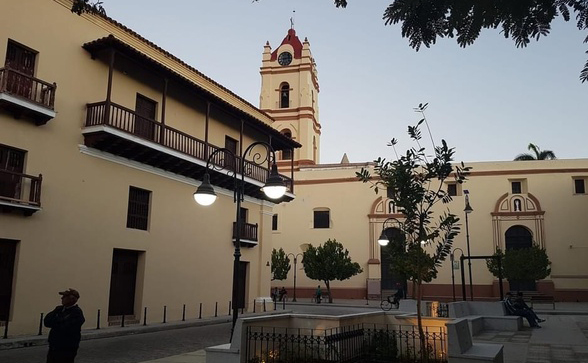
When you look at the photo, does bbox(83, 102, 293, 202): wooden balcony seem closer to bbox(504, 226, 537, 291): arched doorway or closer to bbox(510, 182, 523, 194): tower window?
bbox(504, 226, 537, 291): arched doorway

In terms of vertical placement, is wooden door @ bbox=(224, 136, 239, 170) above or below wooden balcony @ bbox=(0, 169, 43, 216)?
above

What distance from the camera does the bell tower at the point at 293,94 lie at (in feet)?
153

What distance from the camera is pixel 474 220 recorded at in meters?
39.6

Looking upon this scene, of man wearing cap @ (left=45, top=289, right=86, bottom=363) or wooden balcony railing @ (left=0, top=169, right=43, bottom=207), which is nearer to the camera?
man wearing cap @ (left=45, top=289, right=86, bottom=363)

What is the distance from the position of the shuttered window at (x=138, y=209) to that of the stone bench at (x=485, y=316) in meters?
10.9

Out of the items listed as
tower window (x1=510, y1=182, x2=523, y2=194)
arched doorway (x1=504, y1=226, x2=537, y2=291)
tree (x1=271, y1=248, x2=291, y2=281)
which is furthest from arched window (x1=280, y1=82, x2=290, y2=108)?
arched doorway (x1=504, y1=226, x2=537, y2=291)

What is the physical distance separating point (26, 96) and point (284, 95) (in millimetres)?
35196

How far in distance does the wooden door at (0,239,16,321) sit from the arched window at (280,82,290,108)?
35816 millimetres

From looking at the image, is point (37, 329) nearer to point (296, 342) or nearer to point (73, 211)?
point (73, 211)

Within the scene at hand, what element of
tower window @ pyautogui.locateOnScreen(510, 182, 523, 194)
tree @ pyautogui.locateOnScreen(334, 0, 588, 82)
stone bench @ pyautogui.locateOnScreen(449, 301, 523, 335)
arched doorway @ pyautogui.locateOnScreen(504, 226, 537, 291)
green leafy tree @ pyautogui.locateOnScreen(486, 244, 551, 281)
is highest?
tower window @ pyautogui.locateOnScreen(510, 182, 523, 194)

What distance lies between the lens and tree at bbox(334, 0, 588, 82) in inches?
130

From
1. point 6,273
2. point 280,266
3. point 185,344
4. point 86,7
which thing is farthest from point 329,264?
point 86,7

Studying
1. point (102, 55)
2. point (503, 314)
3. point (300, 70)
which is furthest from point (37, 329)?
point (300, 70)

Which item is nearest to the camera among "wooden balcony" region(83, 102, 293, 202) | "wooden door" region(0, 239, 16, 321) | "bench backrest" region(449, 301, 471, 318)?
"wooden door" region(0, 239, 16, 321)
